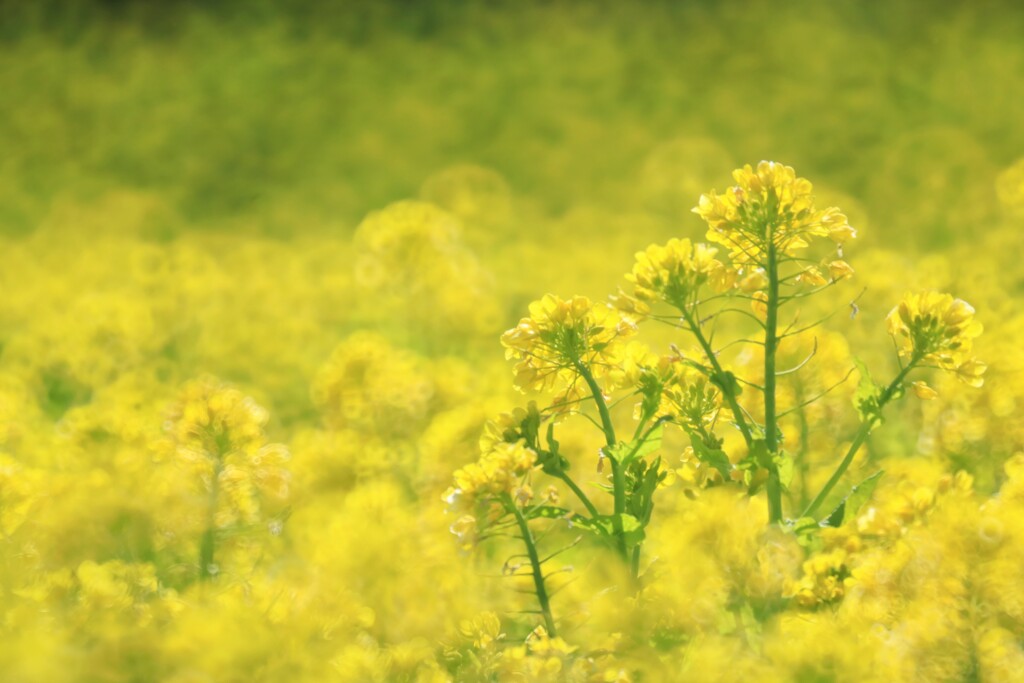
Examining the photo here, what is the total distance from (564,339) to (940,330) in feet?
1.77

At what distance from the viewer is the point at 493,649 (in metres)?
1.59

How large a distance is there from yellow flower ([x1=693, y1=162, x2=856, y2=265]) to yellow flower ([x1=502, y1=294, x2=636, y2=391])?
0.20m

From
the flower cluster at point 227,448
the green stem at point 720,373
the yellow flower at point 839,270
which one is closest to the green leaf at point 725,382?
the green stem at point 720,373

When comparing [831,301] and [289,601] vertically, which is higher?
[831,301]

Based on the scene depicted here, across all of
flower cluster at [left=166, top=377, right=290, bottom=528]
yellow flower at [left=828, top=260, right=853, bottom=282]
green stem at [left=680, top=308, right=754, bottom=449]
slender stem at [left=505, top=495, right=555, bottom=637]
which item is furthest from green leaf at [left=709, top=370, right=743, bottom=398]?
flower cluster at [left=166, top=377, right=290, bottom=528]

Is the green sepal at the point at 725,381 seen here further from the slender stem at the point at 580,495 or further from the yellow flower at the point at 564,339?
the slender stem at the point at 580,495

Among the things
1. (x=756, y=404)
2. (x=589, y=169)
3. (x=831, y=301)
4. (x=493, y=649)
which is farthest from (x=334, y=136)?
(x=493, y=649)

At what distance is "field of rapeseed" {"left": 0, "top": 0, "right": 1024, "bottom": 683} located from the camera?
152 cm

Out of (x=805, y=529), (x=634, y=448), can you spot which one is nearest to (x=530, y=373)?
(x=634, y=448)

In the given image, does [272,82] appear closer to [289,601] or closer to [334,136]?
[334,136]

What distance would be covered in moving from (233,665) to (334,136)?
10.2 m

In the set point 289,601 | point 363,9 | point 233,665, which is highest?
point 363,9

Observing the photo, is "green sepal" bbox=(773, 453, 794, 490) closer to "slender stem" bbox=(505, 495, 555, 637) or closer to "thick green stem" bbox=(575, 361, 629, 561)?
"thick green stem" bbox=(575, 361, 629, 561)

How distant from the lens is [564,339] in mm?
1649
